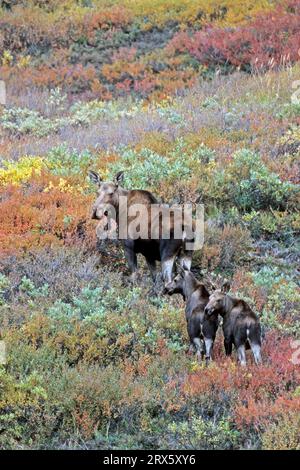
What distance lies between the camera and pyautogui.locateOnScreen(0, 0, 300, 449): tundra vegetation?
27.4 ft

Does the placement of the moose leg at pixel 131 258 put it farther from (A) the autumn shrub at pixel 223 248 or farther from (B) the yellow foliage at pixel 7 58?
(B) the yellow foliage at pixel 7 58

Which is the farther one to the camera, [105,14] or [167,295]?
[105,14]

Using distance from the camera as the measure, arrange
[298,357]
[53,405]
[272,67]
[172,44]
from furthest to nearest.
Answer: [172,44], [272,67], [298,357], [53,405]

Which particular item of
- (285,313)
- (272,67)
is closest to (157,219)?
(285,313)

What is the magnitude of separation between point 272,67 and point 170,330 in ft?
42.0

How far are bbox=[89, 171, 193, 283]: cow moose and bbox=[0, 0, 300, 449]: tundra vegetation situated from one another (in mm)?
434

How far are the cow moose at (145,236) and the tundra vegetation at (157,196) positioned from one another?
43cm

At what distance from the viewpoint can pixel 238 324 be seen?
29.1 ft

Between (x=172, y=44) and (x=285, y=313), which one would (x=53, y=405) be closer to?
(x=285, y=313)

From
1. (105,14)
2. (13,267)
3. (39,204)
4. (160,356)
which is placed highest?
(105,14)

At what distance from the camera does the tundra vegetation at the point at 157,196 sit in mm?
8344

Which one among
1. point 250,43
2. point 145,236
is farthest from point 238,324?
point 250,43

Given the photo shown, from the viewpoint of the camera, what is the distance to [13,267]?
11.3 m
